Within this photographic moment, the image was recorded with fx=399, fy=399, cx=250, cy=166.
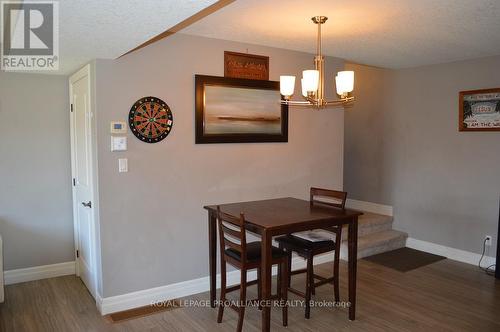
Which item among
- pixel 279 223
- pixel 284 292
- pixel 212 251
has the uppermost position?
pixel 279 223

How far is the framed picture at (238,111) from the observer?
3.66 m

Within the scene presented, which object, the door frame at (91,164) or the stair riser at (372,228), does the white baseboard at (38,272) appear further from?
the stair riser at (372,228)

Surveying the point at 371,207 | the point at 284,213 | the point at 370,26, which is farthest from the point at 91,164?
the point at 371,207

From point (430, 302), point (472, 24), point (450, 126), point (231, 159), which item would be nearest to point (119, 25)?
point (231, 159)

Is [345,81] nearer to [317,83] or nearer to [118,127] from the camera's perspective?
[317,83]

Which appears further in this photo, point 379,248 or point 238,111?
point 379,248

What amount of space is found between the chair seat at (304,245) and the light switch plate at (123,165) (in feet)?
4.70

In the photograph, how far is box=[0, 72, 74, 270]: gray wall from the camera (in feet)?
12.6

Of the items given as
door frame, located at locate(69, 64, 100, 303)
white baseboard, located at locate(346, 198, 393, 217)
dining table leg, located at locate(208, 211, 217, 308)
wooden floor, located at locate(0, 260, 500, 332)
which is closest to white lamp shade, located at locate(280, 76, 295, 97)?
dining table leg, located at locate(208, 211, 217, 308)

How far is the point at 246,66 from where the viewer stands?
12.8 ft

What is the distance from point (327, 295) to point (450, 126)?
103 inches

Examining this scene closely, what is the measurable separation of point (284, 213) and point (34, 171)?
8.51 feet

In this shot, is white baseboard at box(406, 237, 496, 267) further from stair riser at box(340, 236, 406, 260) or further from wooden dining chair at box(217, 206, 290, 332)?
wooden dining chair at box(217, 206, 290, 332)

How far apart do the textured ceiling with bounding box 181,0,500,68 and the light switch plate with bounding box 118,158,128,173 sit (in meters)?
1.23
